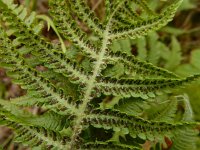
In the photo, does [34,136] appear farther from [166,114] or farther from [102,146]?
[166,114]

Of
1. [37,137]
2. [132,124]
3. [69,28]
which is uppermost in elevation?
[69,28]

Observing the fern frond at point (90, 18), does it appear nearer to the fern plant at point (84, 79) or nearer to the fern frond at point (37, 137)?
the fern plant at point (84, 79)

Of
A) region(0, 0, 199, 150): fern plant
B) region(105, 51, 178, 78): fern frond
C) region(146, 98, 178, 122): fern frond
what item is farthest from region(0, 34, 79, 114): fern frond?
region(146, 98, 178, 122): fern frond

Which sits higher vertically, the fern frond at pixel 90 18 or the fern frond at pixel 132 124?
the fern frond at pixel 90 18

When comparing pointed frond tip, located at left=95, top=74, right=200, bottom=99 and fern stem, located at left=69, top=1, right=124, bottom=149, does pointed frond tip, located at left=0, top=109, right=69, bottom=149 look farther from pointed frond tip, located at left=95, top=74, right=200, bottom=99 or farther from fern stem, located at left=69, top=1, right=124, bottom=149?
pointed frond tip, located at left=95, top=74, right=200, bottom=99

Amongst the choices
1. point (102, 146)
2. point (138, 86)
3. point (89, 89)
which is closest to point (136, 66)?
point (138, 86)

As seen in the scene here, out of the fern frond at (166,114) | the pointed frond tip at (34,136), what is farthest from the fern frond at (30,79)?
the fern frond at (166,114)

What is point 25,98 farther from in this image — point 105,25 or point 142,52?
point 142,52

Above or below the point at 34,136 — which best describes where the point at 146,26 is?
above
